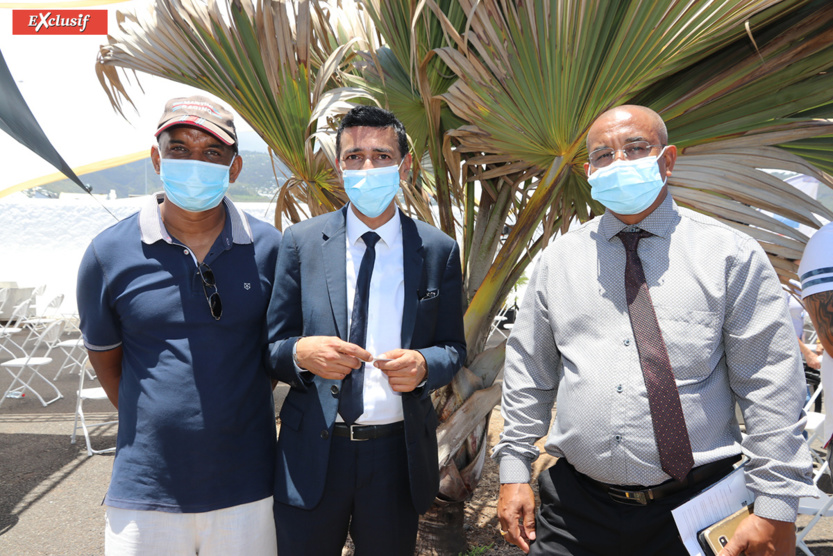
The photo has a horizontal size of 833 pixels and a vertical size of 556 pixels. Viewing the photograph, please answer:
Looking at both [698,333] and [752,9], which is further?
[752,9]

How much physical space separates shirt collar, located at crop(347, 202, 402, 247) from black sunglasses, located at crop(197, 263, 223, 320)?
46 cm

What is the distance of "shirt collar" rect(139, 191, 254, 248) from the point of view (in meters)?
1.80

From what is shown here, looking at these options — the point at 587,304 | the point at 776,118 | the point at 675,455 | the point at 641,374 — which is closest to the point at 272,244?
the point at 587,304

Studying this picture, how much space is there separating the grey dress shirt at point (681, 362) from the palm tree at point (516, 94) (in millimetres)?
757

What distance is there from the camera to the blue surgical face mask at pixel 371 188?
1938mm

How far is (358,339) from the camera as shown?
1.83 m

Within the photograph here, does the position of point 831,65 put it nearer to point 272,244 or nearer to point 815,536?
point 272,244

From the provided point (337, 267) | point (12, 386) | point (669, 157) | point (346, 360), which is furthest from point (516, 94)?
point (12, 386)

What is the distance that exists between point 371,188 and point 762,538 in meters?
1.46

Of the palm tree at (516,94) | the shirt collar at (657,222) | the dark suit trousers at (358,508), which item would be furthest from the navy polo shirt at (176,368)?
the shirt collar at (657,222)

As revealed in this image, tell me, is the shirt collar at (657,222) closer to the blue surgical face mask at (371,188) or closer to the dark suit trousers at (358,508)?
the blue surgical face mask at (371,188)

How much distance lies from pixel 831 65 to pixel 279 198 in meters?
2.67

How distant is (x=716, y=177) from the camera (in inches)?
91.7

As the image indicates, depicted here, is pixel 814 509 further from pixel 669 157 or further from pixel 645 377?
pixel 669 157
